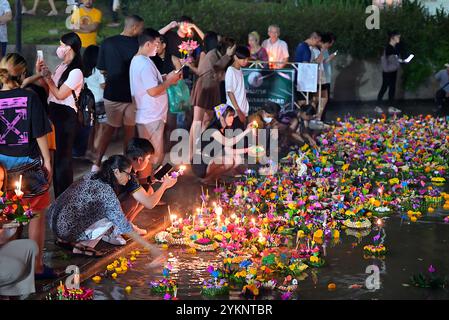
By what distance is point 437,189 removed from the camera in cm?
1205

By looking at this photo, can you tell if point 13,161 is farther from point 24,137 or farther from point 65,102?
point 65,102

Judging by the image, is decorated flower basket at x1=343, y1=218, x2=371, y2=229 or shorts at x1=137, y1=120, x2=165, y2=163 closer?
decorated flower basket at x1=343, y1=218, x2=371, y2=229

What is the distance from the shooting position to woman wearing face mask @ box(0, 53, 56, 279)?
7.91 m

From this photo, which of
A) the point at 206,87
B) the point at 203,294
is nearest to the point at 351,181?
the point at 206,87

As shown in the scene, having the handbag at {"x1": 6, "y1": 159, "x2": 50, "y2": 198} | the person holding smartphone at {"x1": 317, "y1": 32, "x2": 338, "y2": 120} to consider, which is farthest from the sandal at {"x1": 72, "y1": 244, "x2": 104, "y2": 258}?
the person holding smartphone at {"x1": 317, "y1": 32, "x2": 338, "y2": 120}

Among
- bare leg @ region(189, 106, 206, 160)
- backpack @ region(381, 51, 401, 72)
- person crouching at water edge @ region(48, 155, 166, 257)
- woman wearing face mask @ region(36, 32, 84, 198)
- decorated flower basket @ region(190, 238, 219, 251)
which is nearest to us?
person crouching at water edge @ region(48, 155, 166, 257)

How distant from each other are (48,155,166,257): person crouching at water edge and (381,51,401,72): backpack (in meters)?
12.6

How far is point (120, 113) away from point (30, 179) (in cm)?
376

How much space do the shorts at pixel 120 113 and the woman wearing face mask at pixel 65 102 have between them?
3.89ft

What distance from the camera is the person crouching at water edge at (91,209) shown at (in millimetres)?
8680

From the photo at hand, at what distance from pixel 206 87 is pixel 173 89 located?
1.10 m

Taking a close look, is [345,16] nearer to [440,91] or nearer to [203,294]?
[440,91]

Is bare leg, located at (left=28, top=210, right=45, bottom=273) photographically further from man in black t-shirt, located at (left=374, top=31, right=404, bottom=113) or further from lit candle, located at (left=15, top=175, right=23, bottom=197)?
man in black t-shirt, located at (left=374, top=31, right=404, bottom=113)

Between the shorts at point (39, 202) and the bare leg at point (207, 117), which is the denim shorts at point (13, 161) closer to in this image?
the shorts at point (39, 202)
